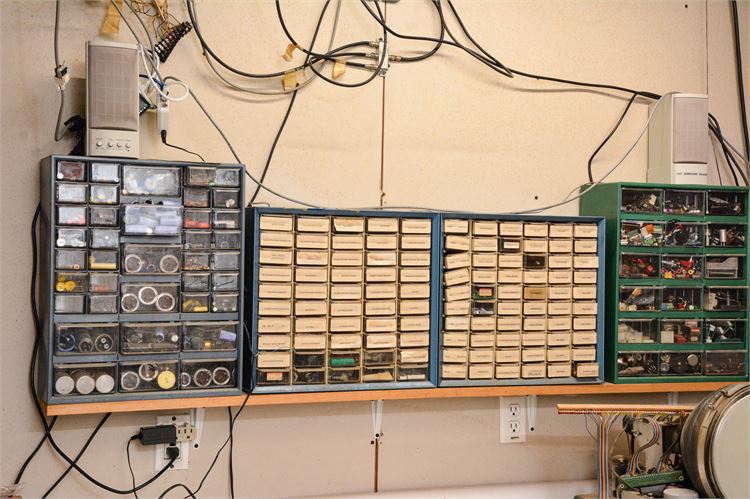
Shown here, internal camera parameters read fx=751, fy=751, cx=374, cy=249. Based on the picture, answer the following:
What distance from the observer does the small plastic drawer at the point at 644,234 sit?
7.30ft

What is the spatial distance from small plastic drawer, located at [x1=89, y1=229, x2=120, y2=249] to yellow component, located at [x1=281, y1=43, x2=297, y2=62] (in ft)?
2.28

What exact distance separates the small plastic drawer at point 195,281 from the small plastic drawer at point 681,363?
134 cm

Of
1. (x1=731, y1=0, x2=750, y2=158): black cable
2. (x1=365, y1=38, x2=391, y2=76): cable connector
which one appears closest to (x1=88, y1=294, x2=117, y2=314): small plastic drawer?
(x1=365, y1=38, x2=391, y2=76): cable connector

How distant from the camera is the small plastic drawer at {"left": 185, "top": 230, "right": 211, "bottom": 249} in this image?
191cm

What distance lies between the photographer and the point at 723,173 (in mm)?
2520

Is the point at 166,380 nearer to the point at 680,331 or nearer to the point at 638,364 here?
the point at 638,364

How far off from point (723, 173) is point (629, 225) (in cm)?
54

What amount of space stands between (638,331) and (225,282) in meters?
1.22

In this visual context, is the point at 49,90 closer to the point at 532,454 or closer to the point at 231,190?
the point at 231,190

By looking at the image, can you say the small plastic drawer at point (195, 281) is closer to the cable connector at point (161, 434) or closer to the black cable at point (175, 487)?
the cable connector at point (161, 434)

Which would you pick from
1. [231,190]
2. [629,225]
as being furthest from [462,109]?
[231,190]

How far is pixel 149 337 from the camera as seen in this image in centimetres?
188

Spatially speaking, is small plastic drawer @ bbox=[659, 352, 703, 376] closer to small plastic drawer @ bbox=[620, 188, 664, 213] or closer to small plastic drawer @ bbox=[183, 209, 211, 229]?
small plastic drawer @ bbox=[620, 188, 664, 213]

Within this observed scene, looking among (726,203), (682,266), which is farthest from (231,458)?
(726,203)
